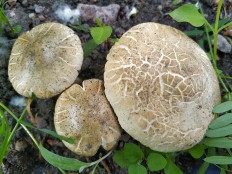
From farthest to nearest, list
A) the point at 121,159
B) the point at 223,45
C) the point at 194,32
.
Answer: the point at 223,45 → the point at 194,32 → the point at 121,159

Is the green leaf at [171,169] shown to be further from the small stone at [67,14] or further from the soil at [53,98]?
the small stone at [67,14]

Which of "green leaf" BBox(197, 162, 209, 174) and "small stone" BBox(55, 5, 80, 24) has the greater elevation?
"small stone" BBox(55, 5, 80, 24)

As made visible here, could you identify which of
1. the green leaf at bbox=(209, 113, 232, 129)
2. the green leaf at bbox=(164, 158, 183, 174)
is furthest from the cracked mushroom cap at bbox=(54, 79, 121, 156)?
the green leaf at bbox=(209, 113, 232, 129)

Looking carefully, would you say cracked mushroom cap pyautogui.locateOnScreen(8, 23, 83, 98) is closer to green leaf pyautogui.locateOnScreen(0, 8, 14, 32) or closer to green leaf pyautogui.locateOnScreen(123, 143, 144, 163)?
green leaf pyautogui.locateOnScreen(0, 8, 14, 32)

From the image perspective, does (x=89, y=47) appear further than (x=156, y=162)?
Yes

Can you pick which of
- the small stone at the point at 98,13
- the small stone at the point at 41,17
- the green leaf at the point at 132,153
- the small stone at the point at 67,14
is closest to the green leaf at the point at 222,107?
the green leaf at the point at 132,153

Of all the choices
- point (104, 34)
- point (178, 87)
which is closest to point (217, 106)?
point (178, 87)

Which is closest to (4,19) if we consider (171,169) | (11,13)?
(11,13)

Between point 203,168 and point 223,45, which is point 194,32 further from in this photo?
point 203,168
